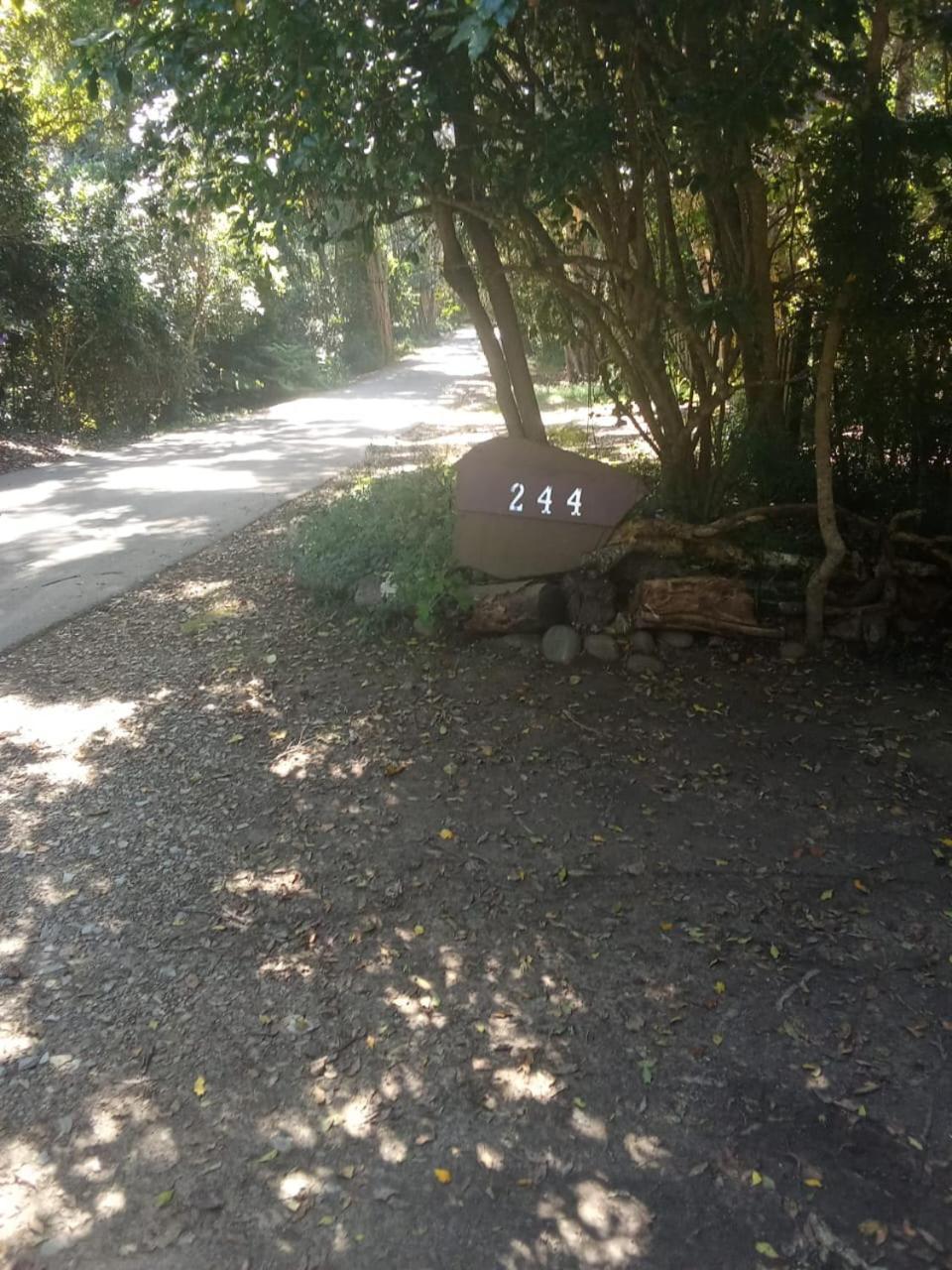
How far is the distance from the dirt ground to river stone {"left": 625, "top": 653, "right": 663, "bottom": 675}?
108 millimetres

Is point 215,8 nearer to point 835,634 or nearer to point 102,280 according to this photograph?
point 835,634

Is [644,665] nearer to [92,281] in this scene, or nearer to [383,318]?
[92,281]

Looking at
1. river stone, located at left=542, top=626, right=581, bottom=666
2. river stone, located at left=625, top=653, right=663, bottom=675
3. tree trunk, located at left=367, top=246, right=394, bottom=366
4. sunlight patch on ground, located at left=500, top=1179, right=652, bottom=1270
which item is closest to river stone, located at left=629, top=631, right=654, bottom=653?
river stone, located at left=625, top=653, right=663, bottom=675

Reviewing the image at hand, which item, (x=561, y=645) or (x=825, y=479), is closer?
(x=825, y=479)

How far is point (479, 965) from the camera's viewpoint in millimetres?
3807

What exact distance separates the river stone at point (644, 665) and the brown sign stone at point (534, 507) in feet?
2.29

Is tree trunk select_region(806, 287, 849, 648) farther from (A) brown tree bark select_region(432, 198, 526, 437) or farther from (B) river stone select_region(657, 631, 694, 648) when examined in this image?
(A) brown tree bark select_region(432, 198, 526, 437)

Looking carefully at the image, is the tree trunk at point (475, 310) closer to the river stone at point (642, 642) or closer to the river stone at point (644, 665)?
the river stone at point (642, 642)

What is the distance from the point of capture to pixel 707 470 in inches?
292

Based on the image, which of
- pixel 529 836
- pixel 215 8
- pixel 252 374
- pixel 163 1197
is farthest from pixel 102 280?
pixel 163 1197

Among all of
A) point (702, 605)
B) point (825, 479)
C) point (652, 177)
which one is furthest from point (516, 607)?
point (652, 177)

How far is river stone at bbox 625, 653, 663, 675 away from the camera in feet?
19.8

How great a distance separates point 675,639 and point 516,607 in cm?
93

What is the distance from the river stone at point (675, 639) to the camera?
20.5 feet
